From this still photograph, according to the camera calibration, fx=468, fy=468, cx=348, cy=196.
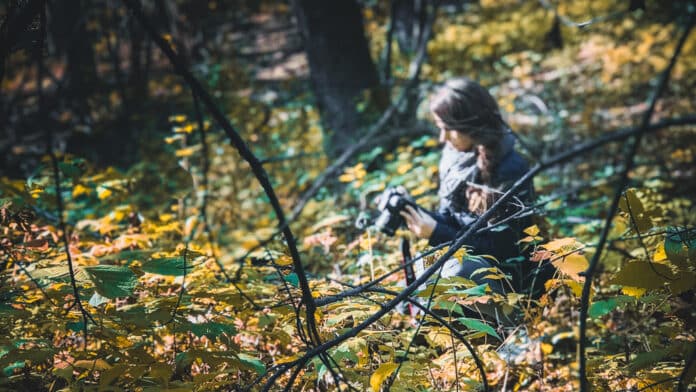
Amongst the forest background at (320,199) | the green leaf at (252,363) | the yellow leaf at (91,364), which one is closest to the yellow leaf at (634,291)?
the forest background at (320,199)

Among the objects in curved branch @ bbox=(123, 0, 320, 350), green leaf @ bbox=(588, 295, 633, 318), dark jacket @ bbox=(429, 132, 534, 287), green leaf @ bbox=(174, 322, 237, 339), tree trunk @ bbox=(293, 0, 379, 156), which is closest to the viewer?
curved branch @ bbox=(123, 0, 320, 350)

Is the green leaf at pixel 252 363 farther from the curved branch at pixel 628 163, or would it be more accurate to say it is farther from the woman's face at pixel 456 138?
the woman's face at pixel 456 138

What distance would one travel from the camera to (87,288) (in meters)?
1.54

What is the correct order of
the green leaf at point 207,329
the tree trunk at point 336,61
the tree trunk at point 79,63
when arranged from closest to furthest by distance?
the green leaf at point 207,329
the tree trunk at point 336,61
the tree trunk at point 79,63

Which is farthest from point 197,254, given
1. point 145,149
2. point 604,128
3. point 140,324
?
point 604,128

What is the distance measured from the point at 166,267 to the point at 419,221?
4.55 ft

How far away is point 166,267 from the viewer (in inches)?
50.7

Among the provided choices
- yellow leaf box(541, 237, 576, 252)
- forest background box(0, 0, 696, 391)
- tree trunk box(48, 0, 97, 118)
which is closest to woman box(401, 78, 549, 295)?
forest background box(0, 0, 696, 391)

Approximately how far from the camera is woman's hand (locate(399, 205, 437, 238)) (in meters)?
2.37

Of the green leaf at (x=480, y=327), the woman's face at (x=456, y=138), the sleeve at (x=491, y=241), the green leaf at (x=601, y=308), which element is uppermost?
the woman's face at (x=456, y=138)

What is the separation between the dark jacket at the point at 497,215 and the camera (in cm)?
231

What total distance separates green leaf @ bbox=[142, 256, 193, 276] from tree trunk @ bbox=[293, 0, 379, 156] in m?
3.50

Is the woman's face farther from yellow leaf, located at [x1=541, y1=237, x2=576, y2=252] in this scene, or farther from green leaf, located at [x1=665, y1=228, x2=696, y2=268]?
green leaf, located at [x1=665, y1=228, x2=696, y2=268]

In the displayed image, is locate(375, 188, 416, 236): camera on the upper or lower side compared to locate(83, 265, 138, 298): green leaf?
lower
